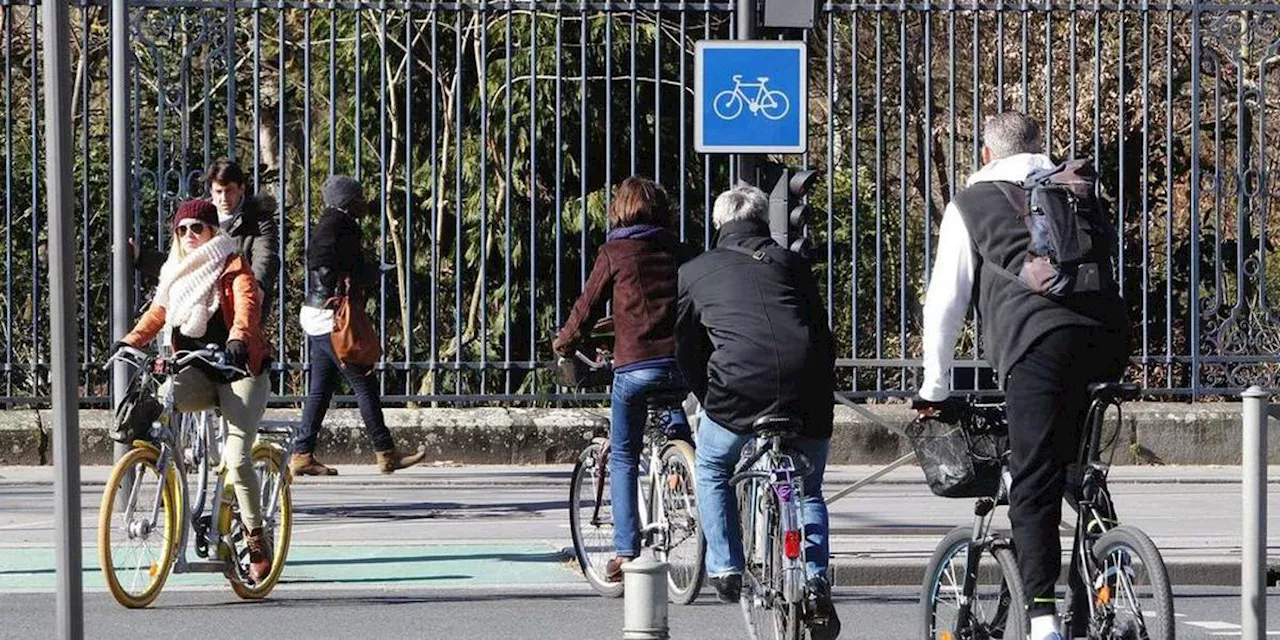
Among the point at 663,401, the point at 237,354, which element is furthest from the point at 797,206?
the point at 237,354

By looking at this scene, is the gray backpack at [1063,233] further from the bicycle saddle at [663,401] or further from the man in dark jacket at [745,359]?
the bicycle saddle at [663,401]

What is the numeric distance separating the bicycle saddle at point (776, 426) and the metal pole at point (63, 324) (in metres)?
3.14

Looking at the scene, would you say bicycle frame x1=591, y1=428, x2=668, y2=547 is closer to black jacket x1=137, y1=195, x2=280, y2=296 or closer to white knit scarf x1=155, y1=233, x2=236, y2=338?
white knit scarf x1=155, y1=233, x2=236, y2=338

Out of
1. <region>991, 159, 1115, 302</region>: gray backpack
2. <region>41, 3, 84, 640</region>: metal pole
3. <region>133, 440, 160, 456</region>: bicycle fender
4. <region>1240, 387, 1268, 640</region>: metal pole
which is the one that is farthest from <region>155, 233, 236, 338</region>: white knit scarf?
<region>41, 3, 84, 640</region>: metal pole

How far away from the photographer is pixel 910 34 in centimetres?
2033

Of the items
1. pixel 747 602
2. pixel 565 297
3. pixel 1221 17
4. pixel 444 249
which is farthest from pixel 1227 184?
pixel 747 602

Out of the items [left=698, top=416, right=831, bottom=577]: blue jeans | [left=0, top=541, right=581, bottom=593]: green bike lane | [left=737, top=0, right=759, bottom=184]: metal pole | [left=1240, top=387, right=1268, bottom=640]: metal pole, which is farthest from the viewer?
[left=737, top=0, right=759, bottom=184]: metal pole

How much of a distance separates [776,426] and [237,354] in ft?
7.39

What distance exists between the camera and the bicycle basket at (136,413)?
27.0ft

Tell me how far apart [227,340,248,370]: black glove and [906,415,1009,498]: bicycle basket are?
2844 millimetres

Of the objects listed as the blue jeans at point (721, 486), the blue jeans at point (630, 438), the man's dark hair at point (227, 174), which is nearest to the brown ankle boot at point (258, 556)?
the blue jeans at point (630, 438)

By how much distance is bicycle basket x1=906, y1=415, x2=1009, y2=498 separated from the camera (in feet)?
21.1

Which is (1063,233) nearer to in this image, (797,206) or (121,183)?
(797,206)

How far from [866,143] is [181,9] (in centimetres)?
893
